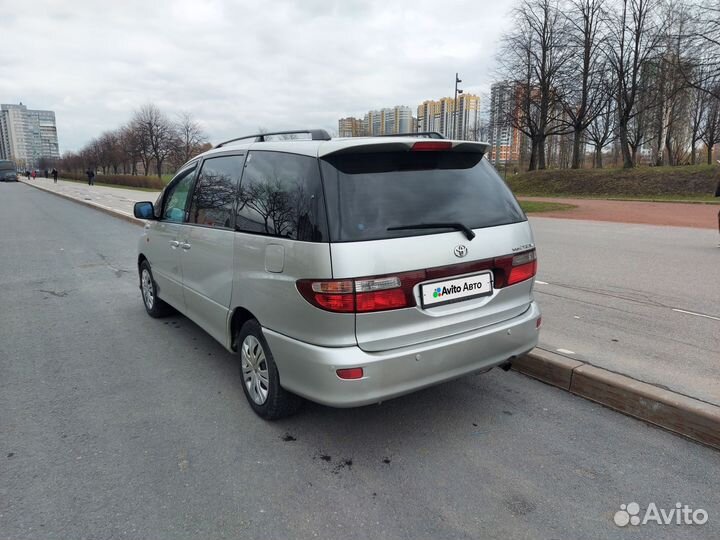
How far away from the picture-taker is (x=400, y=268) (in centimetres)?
273

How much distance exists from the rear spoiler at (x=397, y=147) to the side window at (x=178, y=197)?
6.82ft

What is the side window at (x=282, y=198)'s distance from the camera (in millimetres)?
2775

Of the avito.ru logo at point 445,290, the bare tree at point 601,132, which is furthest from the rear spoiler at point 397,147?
the bare tree at point 601,132

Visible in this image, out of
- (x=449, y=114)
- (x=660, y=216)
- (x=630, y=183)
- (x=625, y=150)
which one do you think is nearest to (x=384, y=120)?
(x=449, y=114)

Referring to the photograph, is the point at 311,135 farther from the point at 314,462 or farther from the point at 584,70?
the point at 584,70

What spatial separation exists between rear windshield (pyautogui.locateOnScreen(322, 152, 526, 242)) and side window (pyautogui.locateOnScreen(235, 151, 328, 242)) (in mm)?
88

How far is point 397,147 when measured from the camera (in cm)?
296

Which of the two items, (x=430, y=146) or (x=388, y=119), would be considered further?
(x=388, y=119)

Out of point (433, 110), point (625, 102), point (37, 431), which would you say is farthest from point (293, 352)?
point (433, 110)

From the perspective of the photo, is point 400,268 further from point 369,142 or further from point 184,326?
point 184,326

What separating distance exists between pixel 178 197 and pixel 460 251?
9.81 feet

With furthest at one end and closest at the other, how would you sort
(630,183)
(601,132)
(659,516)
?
(601,132)
(630,183)
(659,516)

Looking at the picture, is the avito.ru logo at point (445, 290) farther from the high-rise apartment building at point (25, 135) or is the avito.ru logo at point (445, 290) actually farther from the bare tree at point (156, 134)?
the high-rise apartment building at point (25, 135)

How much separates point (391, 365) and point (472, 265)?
2.67 feet
